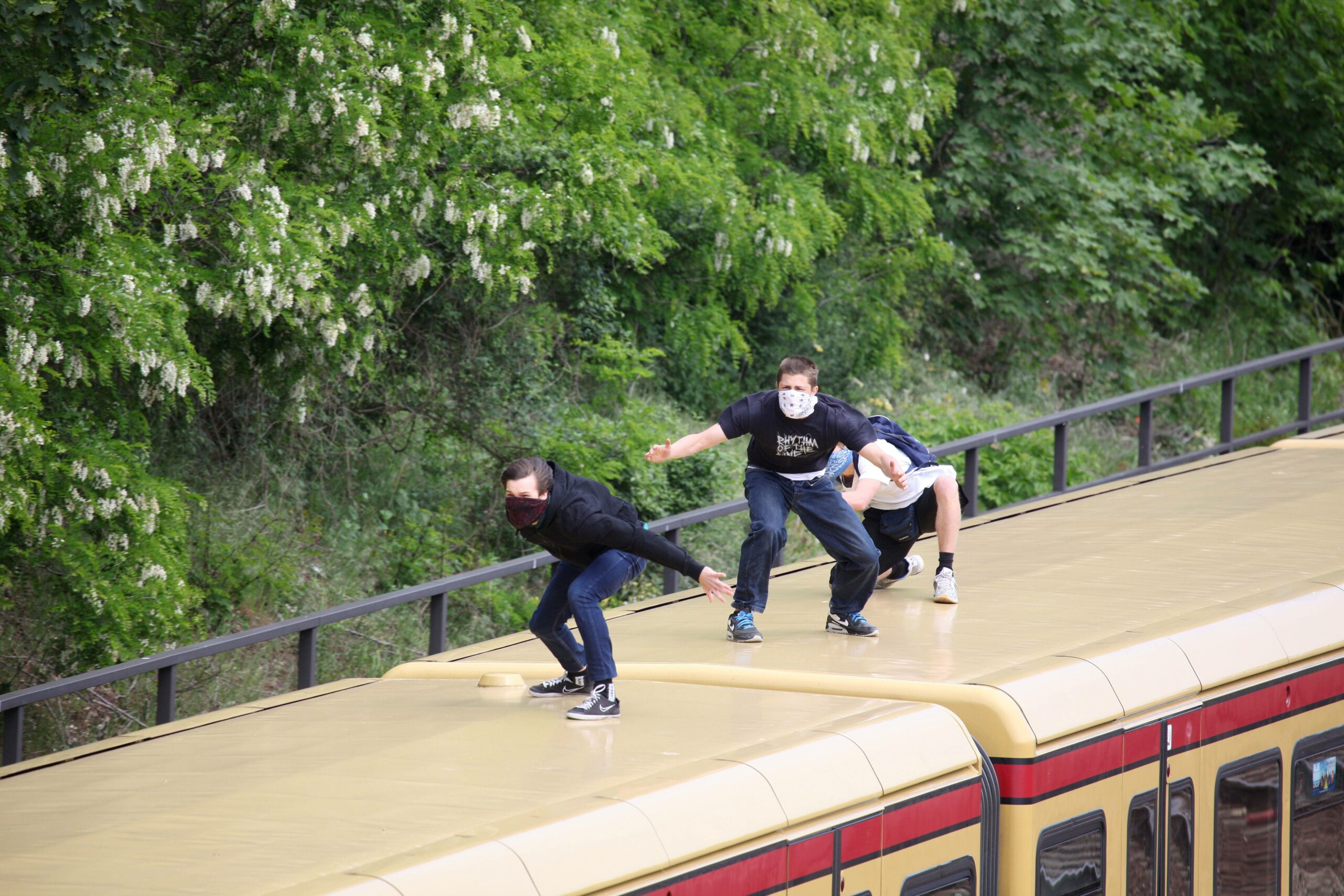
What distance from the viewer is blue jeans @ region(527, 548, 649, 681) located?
5.43 m

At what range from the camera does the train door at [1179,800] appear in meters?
5.52

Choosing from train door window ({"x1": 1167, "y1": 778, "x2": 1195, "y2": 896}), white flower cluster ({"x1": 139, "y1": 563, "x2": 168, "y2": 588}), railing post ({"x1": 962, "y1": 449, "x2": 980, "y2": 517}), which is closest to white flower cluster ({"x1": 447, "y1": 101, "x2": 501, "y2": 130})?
white flower cluster ({"x1": 139, "y1": 563, "x2": 168, "y2": 588})

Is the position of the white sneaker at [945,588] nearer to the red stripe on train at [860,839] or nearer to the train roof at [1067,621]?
the train roof at [1067,621]

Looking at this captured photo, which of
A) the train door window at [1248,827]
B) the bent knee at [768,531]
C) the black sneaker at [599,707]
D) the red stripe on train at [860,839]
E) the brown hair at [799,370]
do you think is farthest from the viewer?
the bent knee at [768,531]

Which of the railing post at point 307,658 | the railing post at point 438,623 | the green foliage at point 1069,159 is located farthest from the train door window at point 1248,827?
the green foliage at point 1069,159

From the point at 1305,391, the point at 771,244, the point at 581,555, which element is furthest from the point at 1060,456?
the point at 581,555

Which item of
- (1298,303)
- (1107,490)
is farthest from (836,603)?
(1298,303)

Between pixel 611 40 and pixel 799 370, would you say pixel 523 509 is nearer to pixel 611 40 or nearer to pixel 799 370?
pixel 799 370

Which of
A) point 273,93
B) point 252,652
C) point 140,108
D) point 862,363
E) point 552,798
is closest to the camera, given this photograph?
point 552,798

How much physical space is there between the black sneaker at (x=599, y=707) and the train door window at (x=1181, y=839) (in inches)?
81.6

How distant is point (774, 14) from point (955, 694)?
11089 millimetres

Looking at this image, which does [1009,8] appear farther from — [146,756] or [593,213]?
[146,756]

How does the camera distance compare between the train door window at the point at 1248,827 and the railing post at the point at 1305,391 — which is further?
the railing post at the point at 1305,391

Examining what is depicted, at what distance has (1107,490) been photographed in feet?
34.6
